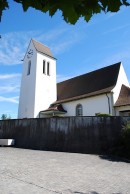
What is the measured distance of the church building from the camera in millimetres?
26578

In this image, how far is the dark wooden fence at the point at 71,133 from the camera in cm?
1502

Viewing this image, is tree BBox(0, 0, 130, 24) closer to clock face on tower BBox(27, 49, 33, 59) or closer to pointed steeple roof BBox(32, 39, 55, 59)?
pointed steeple roof BBox(32, 39, 55, 59)

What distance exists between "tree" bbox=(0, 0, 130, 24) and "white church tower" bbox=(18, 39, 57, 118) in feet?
101

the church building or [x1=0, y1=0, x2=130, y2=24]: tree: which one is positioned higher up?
the church building

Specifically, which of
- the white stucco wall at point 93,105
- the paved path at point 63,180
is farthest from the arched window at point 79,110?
the paved path at point 63,180

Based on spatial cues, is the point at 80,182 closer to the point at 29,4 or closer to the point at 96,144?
the point at 29,4

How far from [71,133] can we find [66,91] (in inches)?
765

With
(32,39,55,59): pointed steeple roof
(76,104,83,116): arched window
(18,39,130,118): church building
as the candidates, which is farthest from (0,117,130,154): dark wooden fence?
(32,39,55,59): pointed steeple roof

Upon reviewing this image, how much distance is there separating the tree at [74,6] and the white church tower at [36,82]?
101 ft

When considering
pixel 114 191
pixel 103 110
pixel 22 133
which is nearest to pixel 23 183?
pixel 114 191

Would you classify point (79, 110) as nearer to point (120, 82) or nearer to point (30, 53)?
point (120, 82)

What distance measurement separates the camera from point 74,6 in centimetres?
214

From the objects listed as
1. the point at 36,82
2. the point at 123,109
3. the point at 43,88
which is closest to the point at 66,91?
the point at 43,88

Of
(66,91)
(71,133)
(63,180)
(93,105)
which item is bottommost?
(63,180)
